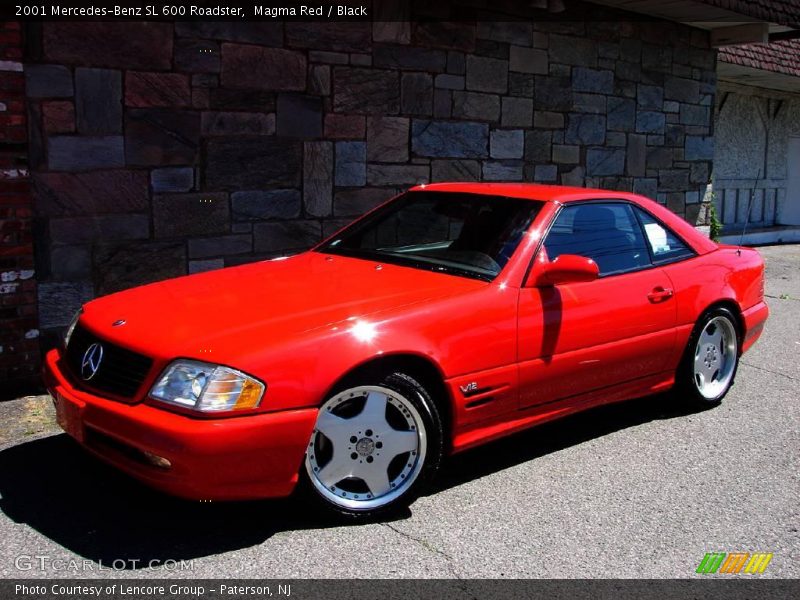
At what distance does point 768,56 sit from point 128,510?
12.7 m

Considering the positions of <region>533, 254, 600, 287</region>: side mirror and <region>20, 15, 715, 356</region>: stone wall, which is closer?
<region>533, 254, 600, 287</region>: side mirror

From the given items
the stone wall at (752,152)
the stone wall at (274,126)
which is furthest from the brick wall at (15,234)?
the stone wall at (752,152)

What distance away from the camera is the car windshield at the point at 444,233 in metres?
4.43

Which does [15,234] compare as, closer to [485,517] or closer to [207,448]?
[207,448]

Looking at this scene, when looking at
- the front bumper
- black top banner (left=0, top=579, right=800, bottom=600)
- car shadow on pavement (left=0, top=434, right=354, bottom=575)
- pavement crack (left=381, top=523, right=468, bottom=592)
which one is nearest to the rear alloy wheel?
black top banner (left=0, top=579, right=800, bottom=600)

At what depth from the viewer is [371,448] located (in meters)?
3.65

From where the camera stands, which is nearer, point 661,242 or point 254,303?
point 254,303

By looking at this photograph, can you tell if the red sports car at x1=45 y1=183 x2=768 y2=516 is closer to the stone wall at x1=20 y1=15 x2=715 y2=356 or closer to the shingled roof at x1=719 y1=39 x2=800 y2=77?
the stone wall at x1=20 y1=15 x2=715 y2=356

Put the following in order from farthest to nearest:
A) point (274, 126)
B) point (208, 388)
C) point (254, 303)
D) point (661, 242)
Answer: point (274, 126) < point (661, 242) < point (254, 303) < point (208, 388)

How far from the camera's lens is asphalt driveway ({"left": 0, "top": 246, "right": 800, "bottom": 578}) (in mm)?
3301

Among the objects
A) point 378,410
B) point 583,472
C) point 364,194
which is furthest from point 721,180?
point 378,410

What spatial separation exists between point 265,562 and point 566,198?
256 centimetres

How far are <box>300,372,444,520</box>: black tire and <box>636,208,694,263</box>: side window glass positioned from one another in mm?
2016

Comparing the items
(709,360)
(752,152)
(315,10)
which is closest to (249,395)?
(709,360)
